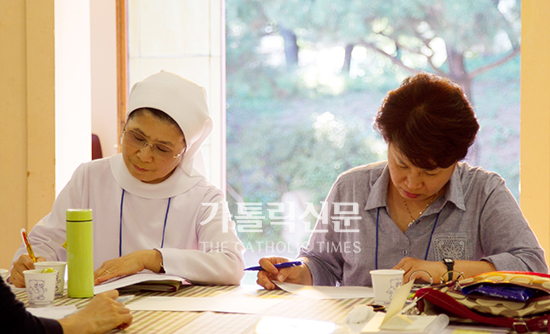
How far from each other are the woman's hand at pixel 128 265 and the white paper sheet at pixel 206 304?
0.55 ft

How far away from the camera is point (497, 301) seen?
132cm

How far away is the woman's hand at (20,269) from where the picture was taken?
185cm

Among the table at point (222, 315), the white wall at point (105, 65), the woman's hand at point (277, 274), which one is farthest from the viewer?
the white wall at point (105, 65)

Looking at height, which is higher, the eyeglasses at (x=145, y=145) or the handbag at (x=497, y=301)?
the eyeglasses at (x=145, y=145)

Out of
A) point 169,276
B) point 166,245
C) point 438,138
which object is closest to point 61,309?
point 169,276

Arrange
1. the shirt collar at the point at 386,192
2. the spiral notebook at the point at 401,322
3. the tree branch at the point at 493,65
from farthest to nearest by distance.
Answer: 1. the tree branch at the point at 493,65
2. the shirt collar at the point at 386,192
3. the spiral notebook at the point at 401,322

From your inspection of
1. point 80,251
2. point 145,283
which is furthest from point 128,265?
point 80,251

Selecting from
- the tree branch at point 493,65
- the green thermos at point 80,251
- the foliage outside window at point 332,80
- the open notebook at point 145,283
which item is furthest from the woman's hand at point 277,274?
the tree branch at point 493,65

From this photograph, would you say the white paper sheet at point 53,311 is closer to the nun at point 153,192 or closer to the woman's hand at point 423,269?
the nun at point 153,192

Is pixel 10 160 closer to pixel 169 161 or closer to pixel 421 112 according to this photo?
pixel 169 161

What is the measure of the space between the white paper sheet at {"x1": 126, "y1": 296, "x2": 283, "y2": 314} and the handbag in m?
0.45

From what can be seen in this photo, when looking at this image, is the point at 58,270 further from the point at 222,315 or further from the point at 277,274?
the point at 277,274

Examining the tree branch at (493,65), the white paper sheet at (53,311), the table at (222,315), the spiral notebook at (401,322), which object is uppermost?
the tree branch at (493,65)

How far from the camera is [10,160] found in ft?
11.2
